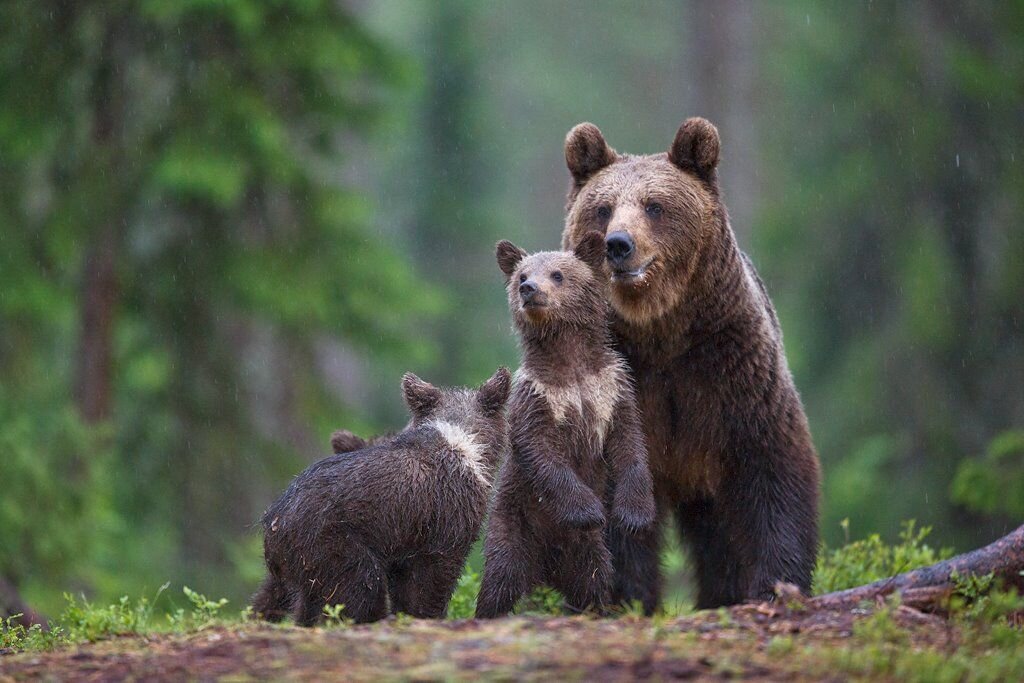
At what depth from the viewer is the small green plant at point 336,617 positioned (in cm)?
569

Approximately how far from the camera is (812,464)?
7.54 m

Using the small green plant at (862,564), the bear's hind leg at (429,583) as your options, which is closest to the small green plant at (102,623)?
the bear's hind leg at (429,583)

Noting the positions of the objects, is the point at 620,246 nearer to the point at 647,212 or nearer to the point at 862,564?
the point at 647,212

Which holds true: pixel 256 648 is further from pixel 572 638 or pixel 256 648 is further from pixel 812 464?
pixel 812 464

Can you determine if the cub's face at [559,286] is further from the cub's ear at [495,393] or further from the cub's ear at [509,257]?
the cub's ear at [495,393]

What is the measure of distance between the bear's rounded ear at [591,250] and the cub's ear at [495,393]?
0.71 meters

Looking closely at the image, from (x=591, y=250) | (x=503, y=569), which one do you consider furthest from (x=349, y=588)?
(x=591, y=250)

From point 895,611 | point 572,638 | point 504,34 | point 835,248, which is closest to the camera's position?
point 572,638

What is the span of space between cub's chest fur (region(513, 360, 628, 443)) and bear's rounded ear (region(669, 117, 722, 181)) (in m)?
1.46

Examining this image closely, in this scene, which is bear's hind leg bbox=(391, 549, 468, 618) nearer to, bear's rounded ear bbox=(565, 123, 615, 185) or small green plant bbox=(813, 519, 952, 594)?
bear's rounded ear bbox=(565, 123, 615, 185)

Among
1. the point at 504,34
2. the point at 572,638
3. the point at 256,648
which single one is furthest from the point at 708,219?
the point at 504,34

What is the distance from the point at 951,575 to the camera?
6.40m

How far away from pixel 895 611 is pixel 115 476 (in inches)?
394

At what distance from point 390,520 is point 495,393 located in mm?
938
